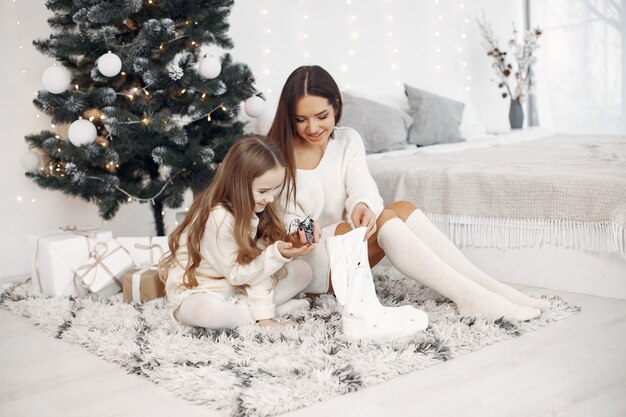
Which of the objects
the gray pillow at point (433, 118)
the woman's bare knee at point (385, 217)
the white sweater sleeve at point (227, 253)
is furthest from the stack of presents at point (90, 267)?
the gray pillow at point (433, 118)

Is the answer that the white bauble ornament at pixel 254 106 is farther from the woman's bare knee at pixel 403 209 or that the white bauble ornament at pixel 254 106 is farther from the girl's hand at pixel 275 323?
the girl's hand at pixel 275 323

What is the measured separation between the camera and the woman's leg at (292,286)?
2.22m

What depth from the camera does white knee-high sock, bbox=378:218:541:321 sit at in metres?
2.05

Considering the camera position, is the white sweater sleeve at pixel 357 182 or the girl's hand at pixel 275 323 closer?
the girl's hand at pixel 275 323

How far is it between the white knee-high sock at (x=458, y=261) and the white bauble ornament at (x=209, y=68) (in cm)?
108

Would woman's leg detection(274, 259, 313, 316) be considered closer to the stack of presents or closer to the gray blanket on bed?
the stack of presents

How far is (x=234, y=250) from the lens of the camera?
6.91 feet

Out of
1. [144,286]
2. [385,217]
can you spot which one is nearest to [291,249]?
[385,217]

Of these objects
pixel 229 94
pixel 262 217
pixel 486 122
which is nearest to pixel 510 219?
pixel 262 217

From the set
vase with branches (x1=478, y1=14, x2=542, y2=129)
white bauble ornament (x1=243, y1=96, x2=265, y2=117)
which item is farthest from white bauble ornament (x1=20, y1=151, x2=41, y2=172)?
vase with branches (x1=478, y1=14, x2=542, y2=129)

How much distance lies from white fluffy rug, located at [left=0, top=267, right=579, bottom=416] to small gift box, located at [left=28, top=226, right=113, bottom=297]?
21cm

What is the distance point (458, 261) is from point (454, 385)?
67 cm

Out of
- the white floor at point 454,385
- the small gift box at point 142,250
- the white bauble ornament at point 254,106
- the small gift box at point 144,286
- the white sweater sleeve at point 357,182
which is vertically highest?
the white bauble ornament at point 254,106

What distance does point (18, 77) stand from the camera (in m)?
3.19
